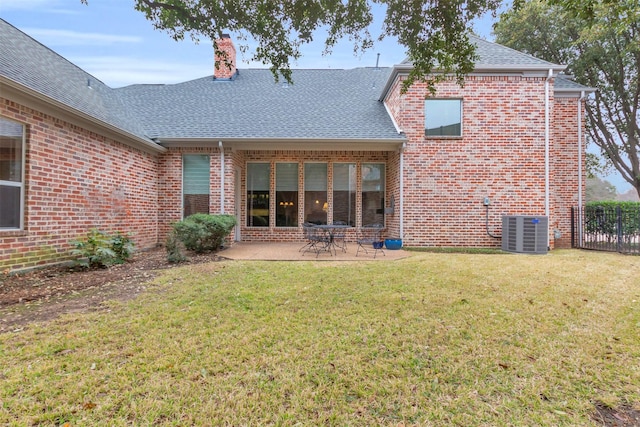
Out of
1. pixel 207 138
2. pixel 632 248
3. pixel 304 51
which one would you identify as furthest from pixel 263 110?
pixel 632 248

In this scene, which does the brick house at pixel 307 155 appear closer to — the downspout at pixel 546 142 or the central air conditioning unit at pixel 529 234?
the downspout at pixel 546 142

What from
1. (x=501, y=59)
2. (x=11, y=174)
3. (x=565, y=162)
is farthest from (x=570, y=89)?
(x=11, y=174)

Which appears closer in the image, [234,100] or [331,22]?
[331,22]

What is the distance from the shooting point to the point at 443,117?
9.34m

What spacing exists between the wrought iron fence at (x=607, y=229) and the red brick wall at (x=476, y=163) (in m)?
1.71

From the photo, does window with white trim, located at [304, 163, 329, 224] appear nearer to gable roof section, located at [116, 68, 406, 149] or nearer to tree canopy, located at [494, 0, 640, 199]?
gable roof section, located at [116, 68, 406, 149]

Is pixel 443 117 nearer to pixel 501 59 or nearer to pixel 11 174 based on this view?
pixel 501 59

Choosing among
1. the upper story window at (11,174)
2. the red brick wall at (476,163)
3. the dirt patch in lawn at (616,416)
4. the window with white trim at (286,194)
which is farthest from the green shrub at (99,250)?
the red brick wall at (476,163)

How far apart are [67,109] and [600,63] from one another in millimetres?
19809

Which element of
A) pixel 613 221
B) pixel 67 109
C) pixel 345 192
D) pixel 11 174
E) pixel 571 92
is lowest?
pixel 613 221

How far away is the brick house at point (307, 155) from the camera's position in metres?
6.45

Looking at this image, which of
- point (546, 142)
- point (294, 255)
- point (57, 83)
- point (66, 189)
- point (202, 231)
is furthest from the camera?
point (546, 142)

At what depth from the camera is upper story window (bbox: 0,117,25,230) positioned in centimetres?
501

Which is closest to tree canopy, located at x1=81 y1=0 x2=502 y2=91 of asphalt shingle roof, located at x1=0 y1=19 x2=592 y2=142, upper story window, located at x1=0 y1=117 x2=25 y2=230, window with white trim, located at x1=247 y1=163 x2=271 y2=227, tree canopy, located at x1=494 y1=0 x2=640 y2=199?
upper story window, located at x1=0 y1=117 x2=25 y2=230
